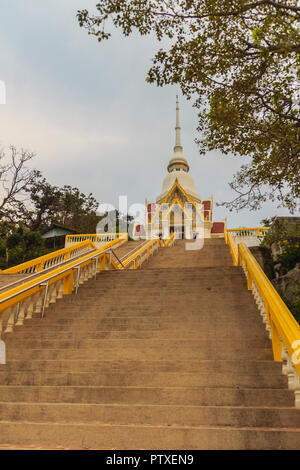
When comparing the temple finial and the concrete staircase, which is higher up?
the temple finial

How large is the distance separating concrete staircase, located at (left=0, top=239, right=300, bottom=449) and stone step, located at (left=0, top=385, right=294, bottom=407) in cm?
1

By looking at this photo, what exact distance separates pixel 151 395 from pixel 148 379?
35 cm

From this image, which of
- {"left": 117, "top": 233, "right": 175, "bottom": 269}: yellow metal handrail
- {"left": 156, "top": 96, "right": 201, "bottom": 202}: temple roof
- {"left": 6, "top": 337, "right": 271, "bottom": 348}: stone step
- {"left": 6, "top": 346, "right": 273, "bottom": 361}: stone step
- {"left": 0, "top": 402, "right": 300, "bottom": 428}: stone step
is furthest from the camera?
{"left": 156, "top": 96, "right": 201, "bottom": 202}: temple roof

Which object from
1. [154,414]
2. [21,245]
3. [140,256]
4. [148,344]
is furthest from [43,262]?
[154,414]

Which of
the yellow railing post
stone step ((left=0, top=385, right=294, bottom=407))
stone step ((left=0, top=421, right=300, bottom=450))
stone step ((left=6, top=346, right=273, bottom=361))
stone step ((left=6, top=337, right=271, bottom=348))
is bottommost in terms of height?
stone step ((left=0, top=421, right=300, bottom=450))

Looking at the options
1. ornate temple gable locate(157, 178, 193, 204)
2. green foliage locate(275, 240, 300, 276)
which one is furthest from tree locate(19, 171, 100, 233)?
green foliage locate(275, 240, 300, 276)

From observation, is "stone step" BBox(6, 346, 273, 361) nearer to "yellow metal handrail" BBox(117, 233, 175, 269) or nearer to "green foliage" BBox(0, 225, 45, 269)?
"yellow metal handrail" BBox(117, 233, 175, 269)

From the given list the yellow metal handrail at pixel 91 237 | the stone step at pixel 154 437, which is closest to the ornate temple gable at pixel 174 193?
the yellow metal handrail at pixel 91 237

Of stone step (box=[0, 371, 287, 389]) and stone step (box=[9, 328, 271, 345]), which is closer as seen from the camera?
stone step (box=[0, 371, 287, 389])

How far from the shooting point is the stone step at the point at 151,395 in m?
3.24

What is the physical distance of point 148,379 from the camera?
3740 millimetres

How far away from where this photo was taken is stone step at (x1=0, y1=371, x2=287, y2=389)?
3.54m

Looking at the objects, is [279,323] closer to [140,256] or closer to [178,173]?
[140,256]

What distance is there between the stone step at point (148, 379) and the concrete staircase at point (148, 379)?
1 cm
